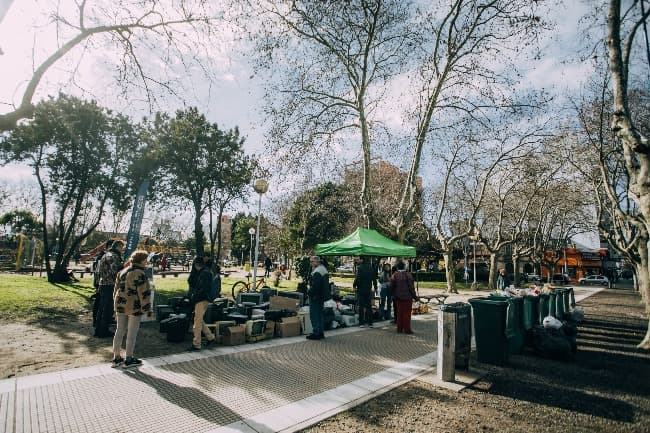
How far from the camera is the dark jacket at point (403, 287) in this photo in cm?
896

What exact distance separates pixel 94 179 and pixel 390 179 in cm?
2161

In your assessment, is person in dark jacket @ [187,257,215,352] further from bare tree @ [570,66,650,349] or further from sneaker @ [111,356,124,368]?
bare tree @ [570,66,650,349]

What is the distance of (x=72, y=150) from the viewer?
63.1 feet

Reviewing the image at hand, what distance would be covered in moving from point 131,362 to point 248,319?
3125 millimetres

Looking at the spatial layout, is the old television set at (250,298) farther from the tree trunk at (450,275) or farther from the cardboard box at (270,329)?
the tree trunk at (450,275)

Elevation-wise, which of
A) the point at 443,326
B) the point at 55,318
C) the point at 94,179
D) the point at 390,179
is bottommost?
the point at 55,318

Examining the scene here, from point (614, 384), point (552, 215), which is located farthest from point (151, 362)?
point (552, 215)

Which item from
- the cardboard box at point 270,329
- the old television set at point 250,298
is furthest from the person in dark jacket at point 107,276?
the old television set at point 250,298

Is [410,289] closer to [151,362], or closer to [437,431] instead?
[437,431]

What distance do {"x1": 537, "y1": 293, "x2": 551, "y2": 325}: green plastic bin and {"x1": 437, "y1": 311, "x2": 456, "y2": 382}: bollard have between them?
4886 mm

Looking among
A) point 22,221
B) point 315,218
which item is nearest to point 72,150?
point 315,218

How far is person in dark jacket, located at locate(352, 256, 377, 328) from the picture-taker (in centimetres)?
970

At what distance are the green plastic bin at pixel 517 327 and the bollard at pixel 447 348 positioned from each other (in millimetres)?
2136

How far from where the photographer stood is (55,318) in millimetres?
9266
